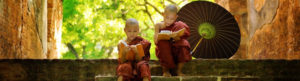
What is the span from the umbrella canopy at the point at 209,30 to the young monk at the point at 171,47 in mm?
2409

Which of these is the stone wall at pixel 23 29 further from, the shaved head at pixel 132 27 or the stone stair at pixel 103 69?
the shaved head at pixel 132 27

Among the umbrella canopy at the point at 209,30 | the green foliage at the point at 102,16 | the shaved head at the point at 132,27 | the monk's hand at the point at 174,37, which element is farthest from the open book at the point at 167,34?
the green foliage at the point at 102,16

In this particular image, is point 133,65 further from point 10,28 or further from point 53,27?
point 53,27

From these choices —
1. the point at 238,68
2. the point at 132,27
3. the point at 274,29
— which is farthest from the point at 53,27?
the point at 132,27

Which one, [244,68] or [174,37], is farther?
[244,68]

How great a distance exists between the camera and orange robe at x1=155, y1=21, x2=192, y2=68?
5832mm

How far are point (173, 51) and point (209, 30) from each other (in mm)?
2897

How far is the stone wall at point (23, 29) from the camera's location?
20.6 ft

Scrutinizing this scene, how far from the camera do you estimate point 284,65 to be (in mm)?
6203

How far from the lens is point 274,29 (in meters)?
9.04

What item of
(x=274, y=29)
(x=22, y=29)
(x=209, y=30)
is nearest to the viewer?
(x=22, y=29)

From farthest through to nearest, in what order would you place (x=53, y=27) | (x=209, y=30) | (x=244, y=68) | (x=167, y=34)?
(x=53, y=27), (x=209, y=30), (x=244, y=68), (x=167, y=34)

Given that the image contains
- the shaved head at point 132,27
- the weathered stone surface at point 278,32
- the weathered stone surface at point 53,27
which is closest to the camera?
the shaved head at point 132,27

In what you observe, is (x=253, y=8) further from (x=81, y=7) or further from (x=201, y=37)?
(x=81, y=7)
